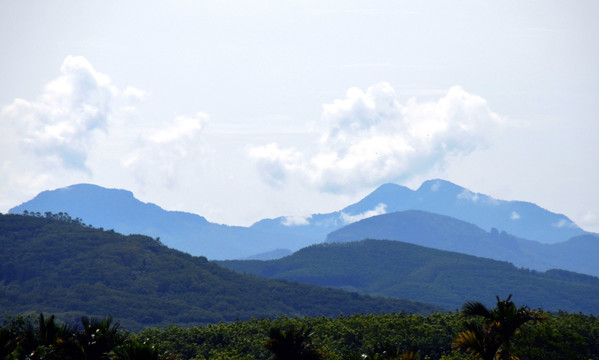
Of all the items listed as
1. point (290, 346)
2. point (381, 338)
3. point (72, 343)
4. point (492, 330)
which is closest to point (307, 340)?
point (290, 346)

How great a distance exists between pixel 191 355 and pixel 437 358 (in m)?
34.7

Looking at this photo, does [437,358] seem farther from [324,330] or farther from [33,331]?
[33,331]

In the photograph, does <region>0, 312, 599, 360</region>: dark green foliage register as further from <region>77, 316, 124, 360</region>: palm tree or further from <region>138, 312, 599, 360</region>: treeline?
<region>77, 316, 124, 360</region>: palm tree

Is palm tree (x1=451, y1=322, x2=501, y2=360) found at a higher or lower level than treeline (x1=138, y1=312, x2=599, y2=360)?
higher

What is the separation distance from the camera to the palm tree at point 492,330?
1326 inches

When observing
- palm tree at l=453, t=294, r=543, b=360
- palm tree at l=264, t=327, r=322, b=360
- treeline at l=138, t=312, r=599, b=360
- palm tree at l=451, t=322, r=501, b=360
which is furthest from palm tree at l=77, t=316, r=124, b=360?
treeline at l=138, t=312, r=599, b=360

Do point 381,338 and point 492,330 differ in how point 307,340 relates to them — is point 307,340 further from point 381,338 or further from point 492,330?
point 381,338

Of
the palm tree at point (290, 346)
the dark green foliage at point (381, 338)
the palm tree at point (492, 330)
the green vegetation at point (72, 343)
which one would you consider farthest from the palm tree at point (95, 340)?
the dark green foliage at point (381, 338)

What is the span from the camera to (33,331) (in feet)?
130

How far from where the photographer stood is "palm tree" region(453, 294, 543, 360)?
33.7m

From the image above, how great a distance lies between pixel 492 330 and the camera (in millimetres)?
34844

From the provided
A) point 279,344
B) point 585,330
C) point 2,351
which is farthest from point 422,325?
point 2,351

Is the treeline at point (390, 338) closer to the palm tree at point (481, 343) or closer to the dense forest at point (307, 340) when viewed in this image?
the dense forest at point (307, 340)

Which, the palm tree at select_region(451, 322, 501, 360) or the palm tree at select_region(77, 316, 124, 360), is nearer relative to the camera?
the palm tree at select_region(451, 322, 501, 360)
